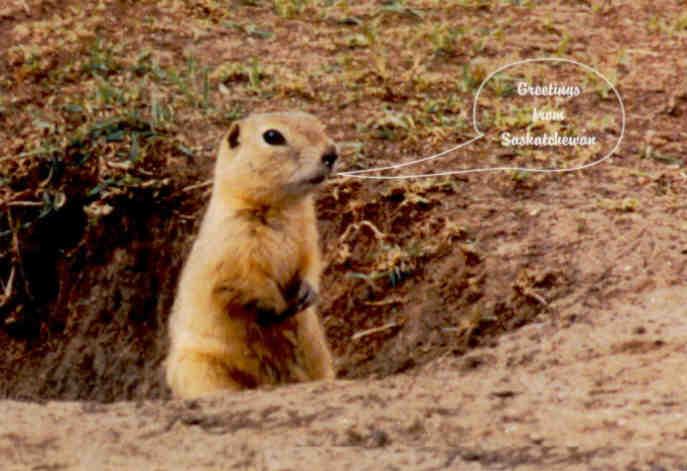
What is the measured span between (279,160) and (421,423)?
1788mm

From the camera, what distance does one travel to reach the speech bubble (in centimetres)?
693

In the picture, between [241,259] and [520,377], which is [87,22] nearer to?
[241,259]

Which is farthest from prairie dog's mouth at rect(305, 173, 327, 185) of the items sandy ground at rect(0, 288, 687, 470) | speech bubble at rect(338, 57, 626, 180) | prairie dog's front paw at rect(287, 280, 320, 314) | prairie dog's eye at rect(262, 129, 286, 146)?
speech bubble at rect(338, 57, 626, 180)

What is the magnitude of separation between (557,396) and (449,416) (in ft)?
1.51

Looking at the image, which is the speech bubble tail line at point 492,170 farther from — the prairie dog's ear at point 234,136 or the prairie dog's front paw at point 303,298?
the prairie dog's front paw at point 303,298

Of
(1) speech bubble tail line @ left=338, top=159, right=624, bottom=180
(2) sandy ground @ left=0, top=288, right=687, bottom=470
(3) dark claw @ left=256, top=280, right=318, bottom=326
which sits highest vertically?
(1) speech bubble tail line @ left=338, top=159, right=624, bottom=180

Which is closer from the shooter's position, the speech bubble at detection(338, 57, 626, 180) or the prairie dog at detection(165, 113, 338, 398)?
the prairie dog at detection(165, 113, 338, 398)

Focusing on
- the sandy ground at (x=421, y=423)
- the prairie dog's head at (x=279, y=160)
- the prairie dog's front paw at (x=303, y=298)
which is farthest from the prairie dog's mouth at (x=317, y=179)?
the sandy ground at (x=421, y=423)

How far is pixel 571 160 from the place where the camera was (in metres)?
6.94

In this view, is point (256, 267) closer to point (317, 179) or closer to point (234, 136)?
point (317, 179)

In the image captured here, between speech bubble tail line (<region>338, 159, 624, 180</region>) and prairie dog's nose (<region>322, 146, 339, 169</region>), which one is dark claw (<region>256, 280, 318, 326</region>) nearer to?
prairie dog's nose (<region>322, 146, 339, 169</region>)

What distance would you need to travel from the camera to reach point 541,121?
7.26 m

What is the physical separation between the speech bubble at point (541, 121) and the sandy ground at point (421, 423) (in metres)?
2.16

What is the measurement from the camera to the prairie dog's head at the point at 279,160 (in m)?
5.31
